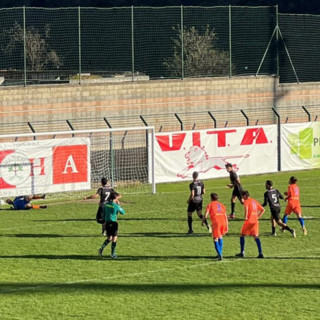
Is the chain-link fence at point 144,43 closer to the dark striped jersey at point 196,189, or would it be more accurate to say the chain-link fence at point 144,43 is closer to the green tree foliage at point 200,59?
the green tree foliage at point 200,59

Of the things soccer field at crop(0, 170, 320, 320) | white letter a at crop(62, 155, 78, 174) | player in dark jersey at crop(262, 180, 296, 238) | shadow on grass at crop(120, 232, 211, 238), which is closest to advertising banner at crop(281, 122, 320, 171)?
soccer field at crop(0, 170, 320, 320)

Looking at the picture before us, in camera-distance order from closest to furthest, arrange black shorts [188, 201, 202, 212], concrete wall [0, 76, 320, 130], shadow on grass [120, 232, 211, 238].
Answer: shadow on grass [120, 232, 211, 238]
black shorts [188, 201, 202, 212]
concrete wall [0, 76, 320, 130]

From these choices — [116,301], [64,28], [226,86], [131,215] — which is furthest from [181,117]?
[116,301]

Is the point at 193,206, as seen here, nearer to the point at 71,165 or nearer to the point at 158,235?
the point at 158,235

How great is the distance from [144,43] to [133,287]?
94.3ft

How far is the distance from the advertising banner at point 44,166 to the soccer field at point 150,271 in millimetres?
1899

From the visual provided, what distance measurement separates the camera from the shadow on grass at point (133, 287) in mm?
Answer: 23266

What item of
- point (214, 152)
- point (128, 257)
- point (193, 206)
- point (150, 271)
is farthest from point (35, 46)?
point (150, 271)

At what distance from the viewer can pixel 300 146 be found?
47.7 meters

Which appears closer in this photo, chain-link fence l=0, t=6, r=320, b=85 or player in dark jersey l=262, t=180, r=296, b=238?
player in dark jersey l=262, t=180, r=296, b=238

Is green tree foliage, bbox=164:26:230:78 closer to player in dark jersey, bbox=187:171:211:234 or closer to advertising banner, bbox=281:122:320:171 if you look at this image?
advertising banner, bbox=281:122:320:171

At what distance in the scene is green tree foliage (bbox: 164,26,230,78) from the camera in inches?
2063

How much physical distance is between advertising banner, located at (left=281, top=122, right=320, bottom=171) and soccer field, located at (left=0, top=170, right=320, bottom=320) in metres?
12.2

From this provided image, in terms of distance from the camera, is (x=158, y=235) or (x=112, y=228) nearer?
(x=112, y=228)
